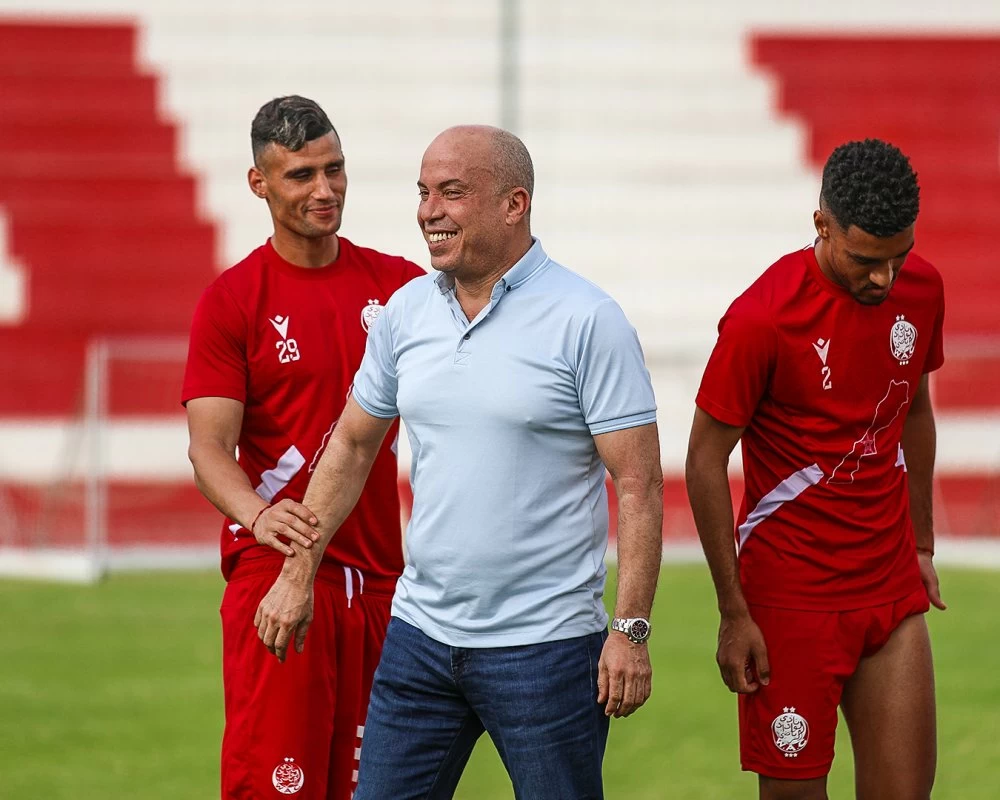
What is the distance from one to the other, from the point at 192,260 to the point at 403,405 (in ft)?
31.5

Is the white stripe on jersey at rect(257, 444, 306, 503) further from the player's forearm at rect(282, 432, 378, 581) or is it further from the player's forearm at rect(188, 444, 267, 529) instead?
the player's forearm at rect(282, 432, 378, 581)

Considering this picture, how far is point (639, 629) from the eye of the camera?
3.20 meters

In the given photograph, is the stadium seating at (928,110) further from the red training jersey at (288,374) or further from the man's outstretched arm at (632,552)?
the man's outstretched arm at (632,552)

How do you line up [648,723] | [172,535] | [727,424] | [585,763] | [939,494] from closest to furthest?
[585,763] → [727,424] → [648,723] → [172,535] → [939,494]

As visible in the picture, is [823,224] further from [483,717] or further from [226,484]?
[226,484]

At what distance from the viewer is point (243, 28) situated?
13.6 metres

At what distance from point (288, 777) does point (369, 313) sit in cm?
111

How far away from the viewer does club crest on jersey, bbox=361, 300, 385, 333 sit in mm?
4105

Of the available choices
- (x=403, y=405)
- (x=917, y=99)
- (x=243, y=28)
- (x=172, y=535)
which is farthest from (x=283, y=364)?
(x=917, y=99)

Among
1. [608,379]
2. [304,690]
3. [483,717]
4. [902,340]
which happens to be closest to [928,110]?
[902,340]

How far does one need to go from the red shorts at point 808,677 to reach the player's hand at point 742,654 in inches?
1.1

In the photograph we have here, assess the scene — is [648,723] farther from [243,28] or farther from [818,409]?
[243,28]

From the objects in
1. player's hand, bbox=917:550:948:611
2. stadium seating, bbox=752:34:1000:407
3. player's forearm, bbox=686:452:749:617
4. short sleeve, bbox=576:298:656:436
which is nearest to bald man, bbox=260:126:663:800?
short sleeve, bbox=576:298:656:436

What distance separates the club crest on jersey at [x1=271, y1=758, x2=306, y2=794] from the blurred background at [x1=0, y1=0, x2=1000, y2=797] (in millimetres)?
7526
